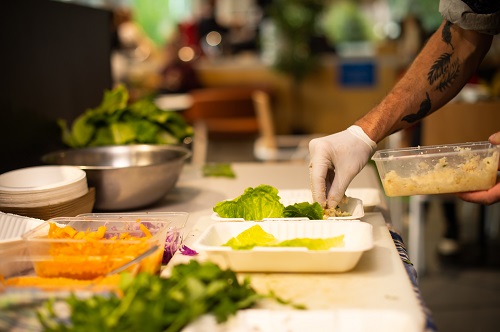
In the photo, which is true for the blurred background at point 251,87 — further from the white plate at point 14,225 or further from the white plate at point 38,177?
the white plate at point 14,225

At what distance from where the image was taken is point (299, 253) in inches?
47.7

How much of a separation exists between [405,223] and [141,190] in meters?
3.29

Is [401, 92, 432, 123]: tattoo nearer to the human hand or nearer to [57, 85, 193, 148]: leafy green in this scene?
the human hand

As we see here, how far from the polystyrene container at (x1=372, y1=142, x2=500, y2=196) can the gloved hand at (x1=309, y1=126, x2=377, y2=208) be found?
0.08m

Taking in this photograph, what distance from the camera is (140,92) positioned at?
5.32m

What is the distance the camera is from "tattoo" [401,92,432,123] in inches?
72.4

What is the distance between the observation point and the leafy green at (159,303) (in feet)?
3.06

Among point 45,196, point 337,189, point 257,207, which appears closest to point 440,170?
point 337,189

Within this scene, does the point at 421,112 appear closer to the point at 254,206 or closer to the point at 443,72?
the point at 443,72

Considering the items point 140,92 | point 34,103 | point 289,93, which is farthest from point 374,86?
point 34,103

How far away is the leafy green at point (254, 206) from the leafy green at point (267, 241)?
0.20 metres

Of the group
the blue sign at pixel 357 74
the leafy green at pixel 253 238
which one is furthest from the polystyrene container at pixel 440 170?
the blue sign at pixel 357 74

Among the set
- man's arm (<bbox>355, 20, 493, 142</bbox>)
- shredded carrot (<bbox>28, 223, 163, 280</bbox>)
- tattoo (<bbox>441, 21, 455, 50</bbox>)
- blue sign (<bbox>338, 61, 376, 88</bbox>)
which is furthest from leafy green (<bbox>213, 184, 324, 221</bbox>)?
blue sign (<bbox>338, 61, 376, 88</bbox>)

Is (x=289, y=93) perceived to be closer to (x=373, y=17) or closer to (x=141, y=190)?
(x=141, y=190)
